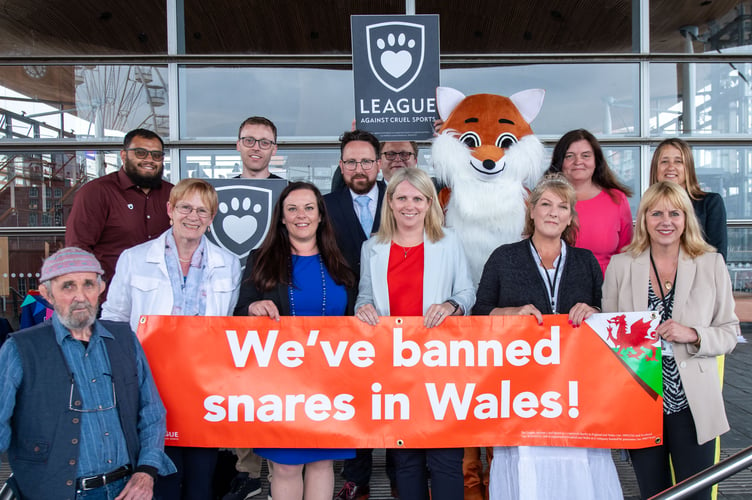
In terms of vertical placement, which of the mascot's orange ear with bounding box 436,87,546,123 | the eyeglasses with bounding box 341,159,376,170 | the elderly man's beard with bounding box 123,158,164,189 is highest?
the mascot's orange ear with bounding box 436,87,546,123

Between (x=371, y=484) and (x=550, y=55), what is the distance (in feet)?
15.5

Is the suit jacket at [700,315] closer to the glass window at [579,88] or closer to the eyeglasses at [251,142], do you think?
the eyeglasses at [251,142]

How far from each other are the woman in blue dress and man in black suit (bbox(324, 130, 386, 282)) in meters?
0.55

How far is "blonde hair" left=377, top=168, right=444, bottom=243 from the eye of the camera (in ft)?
8.54

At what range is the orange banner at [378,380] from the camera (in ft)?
8.06

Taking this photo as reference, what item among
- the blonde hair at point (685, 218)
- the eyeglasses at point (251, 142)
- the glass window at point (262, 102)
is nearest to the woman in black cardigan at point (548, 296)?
the blonde hair at point (685, 218)

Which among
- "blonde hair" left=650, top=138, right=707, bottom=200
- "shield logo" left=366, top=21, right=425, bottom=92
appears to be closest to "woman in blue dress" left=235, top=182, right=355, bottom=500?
"shield logo" left=366, top=21, right=425, bottom=92

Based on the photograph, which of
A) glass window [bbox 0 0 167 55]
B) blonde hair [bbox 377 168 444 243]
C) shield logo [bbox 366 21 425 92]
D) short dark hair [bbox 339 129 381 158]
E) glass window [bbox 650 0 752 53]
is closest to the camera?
blonde hair [bbox 377 168 444 243]

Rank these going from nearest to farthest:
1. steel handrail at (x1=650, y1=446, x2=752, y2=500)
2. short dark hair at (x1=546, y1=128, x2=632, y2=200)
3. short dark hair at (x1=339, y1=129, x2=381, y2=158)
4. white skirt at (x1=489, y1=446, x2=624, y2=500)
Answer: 1. steel handrail at (x1=650, y1=446, x2=752, y2=500)
2. white skirt at (x1=489, y1=446, x2=624, y2=500)
3. short dark hair at (x1=546, y1=128, x2=632, y2=200)
4. short dark hair at (x1=339, y1=129, x2=381, y2=158)

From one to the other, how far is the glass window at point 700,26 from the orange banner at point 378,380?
4.91m

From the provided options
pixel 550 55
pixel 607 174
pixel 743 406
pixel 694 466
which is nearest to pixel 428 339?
pixel 694 466

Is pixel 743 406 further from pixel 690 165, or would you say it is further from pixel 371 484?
pixel 371 484

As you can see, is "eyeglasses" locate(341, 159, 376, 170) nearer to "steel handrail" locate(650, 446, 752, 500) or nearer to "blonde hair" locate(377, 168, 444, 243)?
"blonde hair" locate(377, 168, 444, 243)

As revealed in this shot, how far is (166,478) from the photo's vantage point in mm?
2414
